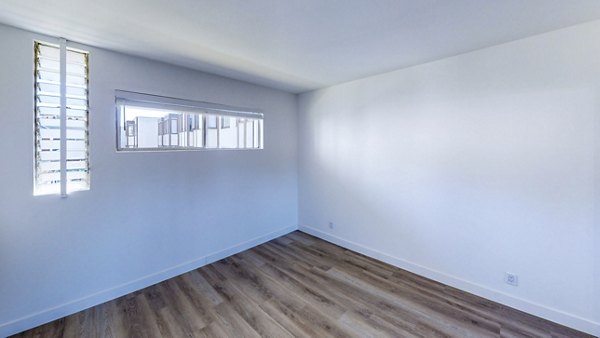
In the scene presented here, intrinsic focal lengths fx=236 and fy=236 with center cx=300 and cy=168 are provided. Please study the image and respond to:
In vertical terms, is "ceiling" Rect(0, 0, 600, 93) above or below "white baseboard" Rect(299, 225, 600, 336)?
above

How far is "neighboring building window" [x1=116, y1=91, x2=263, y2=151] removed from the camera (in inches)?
93.7

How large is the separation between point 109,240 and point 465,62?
391 centimetres

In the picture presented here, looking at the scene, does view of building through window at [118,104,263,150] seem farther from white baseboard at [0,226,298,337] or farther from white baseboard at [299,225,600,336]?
white baseboard at [299,225,600,336]

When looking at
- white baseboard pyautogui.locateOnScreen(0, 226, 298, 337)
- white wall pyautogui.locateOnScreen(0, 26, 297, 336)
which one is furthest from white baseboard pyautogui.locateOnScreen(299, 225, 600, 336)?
white baseboard pyautogui.locateOnScreen(0, 226, 298, 337)

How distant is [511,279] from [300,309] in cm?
195

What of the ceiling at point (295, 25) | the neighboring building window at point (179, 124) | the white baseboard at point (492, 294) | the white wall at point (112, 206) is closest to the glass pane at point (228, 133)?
the neighboring building window at point (179, 124)

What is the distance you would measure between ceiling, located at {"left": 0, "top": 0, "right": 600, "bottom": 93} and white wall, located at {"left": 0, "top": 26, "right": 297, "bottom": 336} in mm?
317

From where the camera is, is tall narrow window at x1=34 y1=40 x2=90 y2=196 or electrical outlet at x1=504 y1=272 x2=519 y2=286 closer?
tall narrow window at x1=34 y1=40 x2=90 y2=196

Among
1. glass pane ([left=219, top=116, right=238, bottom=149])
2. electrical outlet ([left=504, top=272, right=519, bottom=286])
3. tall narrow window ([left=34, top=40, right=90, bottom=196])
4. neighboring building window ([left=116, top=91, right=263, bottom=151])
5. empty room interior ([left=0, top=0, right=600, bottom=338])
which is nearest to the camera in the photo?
empty room interior ([left=0, top=0, right=600, bottom=338])

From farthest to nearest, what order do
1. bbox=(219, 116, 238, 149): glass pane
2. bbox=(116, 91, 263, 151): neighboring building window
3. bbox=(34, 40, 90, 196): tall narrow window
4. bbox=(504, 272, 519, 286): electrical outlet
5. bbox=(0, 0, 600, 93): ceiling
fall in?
bbox=(219, 116, 238, 149): glass pane
bbox=(116, 91, 263, 151): neighboring building window
bbox=(504, 272, 519, 286): electrical outlet
bbox=(34, 40, 90, 196): tall narrow window
bbox=(0, 0, 600, 93): ceiling

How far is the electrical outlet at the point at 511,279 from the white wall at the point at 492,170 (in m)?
0.04

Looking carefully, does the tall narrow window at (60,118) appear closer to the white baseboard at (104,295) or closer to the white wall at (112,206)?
the white wall at (112,206)

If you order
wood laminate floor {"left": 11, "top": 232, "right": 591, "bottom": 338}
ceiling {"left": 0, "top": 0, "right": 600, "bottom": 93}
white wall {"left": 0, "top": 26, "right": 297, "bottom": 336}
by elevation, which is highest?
ceiling {"left": 0, "top": 0, "right": 600, "bottom": 93}

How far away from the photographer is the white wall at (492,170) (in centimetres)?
186
